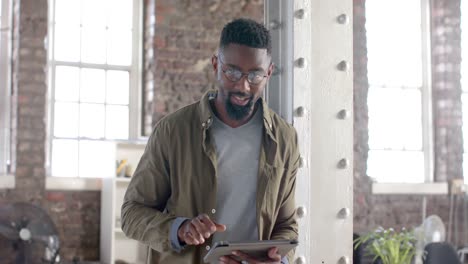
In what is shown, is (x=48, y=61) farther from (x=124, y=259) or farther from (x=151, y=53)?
(x=124, y=259)

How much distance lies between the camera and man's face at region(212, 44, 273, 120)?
6.73ft

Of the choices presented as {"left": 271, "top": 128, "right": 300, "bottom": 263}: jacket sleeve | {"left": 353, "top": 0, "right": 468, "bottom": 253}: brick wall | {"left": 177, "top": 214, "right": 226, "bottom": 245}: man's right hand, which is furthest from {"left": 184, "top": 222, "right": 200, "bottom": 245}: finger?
{"left": 353, "top": 0, "right": 468, "bottom": 253}: brick wall

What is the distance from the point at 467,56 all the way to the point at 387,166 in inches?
67.9

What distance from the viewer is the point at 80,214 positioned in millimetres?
7562

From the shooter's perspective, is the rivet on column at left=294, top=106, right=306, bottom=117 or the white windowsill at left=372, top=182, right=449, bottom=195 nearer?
the rivet on column at left=294, top=106, right=306, bottom=117

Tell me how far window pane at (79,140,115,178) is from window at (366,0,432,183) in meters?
3.29

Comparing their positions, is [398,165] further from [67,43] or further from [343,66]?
[343,66]

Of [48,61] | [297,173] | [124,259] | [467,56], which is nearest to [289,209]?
[297,173]

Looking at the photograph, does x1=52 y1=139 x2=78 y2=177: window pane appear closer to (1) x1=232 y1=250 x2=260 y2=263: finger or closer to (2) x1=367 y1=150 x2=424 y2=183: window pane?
(2) x1=367 y1=150 x2=424 y2=183: window pane

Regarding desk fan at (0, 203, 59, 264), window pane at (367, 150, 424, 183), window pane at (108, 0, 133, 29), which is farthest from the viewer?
window pane at (367, 150, 424, 183)

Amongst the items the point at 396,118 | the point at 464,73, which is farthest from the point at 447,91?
the point at 396,118

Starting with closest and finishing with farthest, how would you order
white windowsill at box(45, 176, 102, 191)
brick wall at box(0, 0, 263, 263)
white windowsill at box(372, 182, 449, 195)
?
brick wall at box(0, 0, 263, 263) → white windowsill at box(45, 176, 102, 191) → white windowsill at box(372, 182, 449, 195)

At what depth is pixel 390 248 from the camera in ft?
24.0

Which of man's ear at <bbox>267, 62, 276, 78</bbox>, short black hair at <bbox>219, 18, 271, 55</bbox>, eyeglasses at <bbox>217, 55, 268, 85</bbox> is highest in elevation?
short black hair at <bbox>219, 18, 271, 55</bbox>
